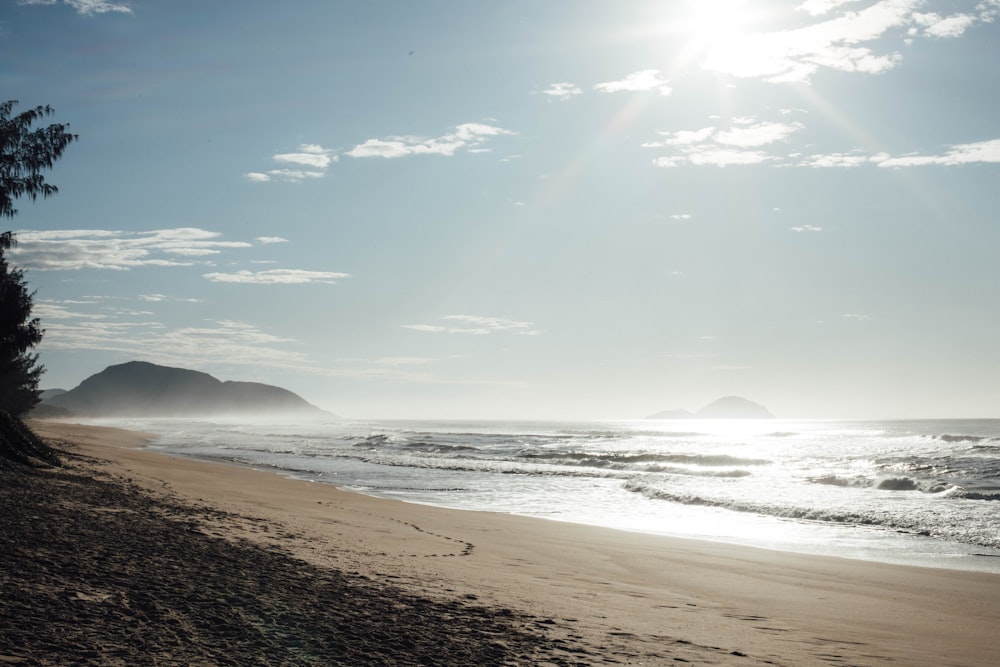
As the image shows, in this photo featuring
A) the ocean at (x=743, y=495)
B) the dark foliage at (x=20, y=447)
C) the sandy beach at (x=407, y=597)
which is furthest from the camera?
the ocean at (x=743, y=495)

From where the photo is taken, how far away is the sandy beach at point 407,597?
5.14 m

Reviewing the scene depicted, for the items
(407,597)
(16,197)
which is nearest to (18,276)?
(16,197)

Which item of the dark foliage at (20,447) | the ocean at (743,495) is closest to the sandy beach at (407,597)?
the dark foliage at (20,447)

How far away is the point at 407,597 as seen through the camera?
714cm

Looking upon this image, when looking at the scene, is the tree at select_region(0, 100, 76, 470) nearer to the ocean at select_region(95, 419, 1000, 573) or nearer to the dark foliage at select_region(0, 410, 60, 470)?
the dark foliage at select_region(0, 410, 60, 470)

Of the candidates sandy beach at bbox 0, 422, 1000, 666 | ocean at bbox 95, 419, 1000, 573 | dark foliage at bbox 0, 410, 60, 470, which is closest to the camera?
sandy beach at bbox 0, 422, 1000, 666

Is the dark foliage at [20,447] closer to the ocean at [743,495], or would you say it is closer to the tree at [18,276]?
the tree at [18,276]

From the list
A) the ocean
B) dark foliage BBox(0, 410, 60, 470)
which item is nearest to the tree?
dark foliage BBox(0, 410, 60, 470)

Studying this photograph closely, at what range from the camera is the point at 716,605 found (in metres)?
8.78

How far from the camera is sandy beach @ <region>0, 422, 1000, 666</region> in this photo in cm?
514

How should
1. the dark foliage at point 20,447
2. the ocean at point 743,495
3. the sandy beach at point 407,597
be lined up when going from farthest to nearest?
1. the ocean at point 743,495
2. the dark foliage at point 20,447
3. the sandy beach at point 407,597

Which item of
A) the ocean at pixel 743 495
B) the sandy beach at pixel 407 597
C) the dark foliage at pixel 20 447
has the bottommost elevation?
the ocean at pixel 743 495

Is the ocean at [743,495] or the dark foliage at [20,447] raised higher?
the dark foliage at [20,447]

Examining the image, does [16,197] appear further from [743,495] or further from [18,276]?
[743,495]
